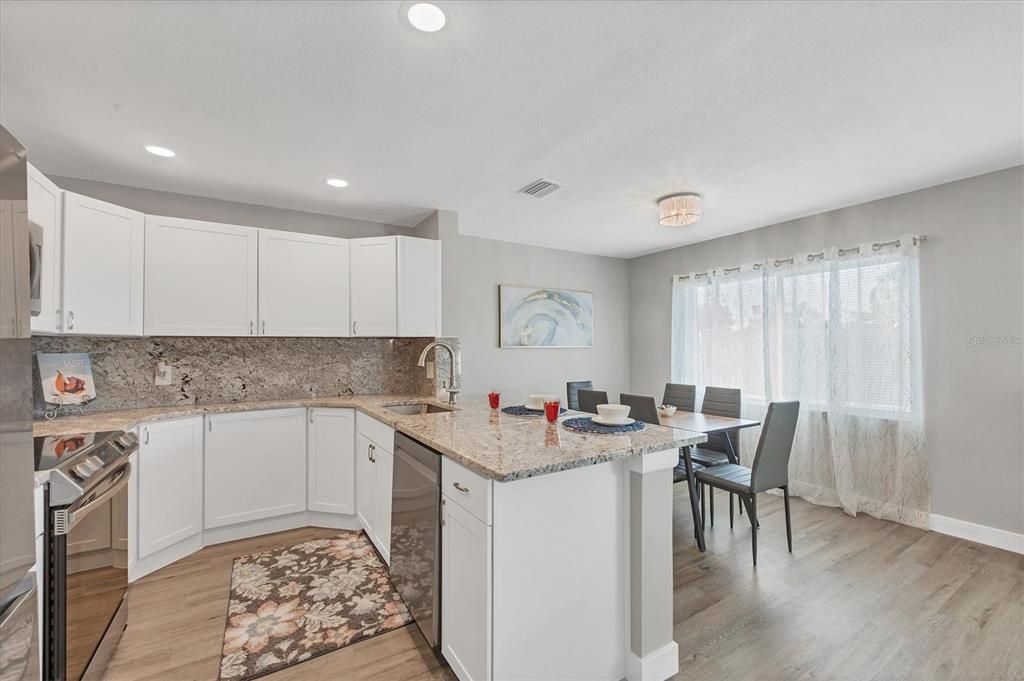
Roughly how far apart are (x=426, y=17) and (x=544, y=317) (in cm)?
372

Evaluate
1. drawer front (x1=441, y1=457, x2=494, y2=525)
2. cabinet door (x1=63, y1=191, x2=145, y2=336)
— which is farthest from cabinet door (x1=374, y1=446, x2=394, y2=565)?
cabinet door (x1=63, y1=191, x2=145, y2=336)

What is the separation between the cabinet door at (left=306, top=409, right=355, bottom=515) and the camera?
3.17 metres

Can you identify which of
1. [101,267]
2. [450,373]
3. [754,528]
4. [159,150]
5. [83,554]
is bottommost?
[754,528]

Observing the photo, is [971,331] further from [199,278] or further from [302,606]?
[199,278]

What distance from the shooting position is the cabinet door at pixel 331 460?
3.17 metres

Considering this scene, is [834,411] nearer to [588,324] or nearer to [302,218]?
[588,324]

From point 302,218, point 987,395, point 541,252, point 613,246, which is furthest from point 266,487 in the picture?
point 987,395

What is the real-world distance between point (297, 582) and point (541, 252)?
393 centimetres

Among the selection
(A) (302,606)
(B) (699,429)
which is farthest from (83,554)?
(B) (699,429)

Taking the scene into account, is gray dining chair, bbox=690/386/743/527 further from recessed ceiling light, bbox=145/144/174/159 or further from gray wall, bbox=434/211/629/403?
recessed ceiling light, bbox=145/144/174/159

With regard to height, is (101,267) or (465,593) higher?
(101,267)

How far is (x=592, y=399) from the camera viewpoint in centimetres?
371

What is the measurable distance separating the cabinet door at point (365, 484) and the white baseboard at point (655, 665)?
170 centimetres

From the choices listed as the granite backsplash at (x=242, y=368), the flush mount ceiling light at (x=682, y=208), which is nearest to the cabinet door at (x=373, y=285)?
the granite backsplash at (x=242, y=368)
